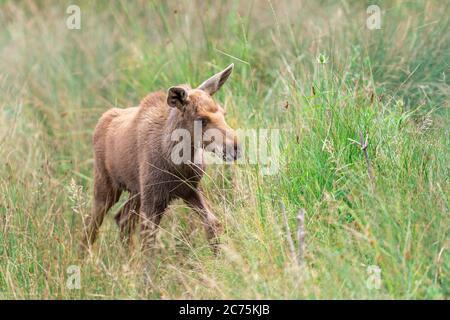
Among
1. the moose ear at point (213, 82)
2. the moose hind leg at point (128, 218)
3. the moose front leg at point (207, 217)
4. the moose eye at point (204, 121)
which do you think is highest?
the moose ear at point (213, 82)

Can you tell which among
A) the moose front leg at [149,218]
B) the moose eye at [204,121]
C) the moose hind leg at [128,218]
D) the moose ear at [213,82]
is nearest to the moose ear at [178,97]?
the moose eye at [204,121]

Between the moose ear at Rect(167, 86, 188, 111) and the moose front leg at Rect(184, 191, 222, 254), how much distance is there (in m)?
0.80

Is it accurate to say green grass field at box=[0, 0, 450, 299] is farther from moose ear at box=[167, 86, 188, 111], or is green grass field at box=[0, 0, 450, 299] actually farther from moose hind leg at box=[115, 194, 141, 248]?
moose ear at box=[167, 86, 188, 111]

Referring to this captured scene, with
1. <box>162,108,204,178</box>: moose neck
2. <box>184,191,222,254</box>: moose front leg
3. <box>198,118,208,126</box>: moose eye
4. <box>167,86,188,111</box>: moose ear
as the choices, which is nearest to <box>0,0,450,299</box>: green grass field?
<box>184,191,222,254</box>: moose front leg

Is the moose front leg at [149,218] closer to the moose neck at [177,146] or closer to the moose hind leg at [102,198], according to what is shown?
the moose neck at [177,146]

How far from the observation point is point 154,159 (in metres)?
7.16

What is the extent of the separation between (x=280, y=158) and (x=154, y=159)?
3.55ft

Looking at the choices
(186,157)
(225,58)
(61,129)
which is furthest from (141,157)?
(61,129)

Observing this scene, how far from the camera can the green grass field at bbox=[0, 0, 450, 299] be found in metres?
5.54

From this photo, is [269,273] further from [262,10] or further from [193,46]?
[262,10]

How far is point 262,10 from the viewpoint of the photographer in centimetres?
1080

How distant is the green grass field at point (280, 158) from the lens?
554cm

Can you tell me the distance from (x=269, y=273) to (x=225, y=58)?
13.5 ft

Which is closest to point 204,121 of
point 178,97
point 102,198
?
point 178,97
